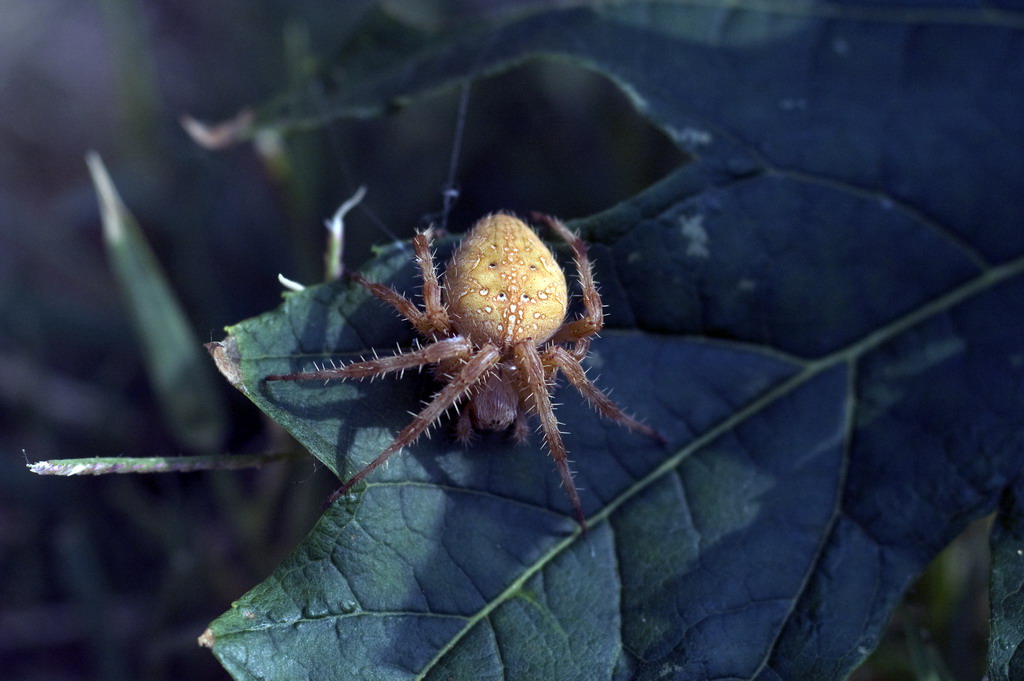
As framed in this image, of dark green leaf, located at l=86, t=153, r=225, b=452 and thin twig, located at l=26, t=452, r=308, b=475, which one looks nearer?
thin twig, located at l=26, t=452, r=308, b=475

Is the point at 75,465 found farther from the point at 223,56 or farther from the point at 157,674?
the point at 223,56

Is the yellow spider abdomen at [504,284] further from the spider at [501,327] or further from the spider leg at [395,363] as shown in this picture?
the spider leg at [395,363]

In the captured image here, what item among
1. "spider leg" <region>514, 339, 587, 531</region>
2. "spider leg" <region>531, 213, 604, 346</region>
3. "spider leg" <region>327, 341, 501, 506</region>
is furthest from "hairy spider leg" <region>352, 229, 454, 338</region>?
"spider leg" <region>531, 213, 604, 346</region>

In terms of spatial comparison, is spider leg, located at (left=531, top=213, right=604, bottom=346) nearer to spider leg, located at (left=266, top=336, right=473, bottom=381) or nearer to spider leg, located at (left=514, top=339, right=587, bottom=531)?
spider leg, located at (left=514, top=339, right=587, bottom=531)

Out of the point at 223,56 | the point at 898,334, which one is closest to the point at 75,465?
the point at 898,334

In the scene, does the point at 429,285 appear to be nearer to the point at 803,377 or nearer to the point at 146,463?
the point at 146,463
